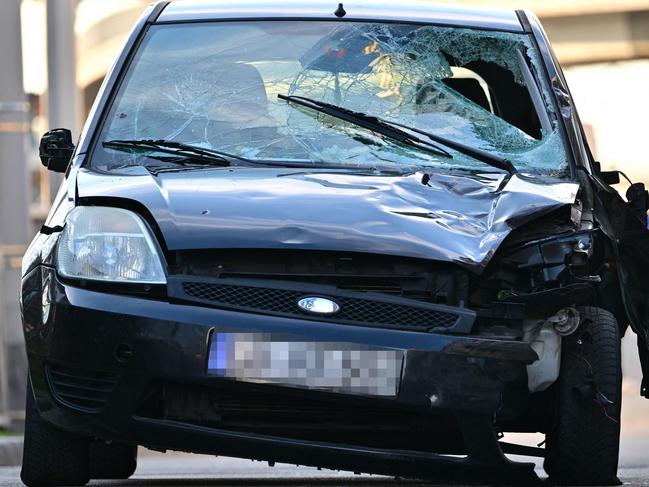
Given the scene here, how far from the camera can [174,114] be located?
19.0 feet

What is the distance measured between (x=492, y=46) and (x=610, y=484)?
2021mm

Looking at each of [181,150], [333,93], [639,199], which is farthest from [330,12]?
[639,199]

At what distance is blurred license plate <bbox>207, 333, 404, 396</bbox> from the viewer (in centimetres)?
449

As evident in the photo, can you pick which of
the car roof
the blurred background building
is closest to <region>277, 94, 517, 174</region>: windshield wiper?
the car roof

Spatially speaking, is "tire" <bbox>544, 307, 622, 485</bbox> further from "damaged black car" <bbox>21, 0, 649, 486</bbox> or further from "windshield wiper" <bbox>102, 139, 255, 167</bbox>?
"windshield wiper" <bbox>102, 139, 255, 167</bbox>

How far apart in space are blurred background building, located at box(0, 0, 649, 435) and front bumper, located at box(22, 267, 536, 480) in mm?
3023

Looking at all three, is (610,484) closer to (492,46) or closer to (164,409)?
(164,409)

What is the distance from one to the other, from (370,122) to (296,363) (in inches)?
57.1

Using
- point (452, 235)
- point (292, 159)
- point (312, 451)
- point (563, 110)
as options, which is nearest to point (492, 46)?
point (563, 110)

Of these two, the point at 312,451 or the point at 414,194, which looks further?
the point at 414,194

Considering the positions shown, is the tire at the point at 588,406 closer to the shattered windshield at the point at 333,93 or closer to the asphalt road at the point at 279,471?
the asphalt road at the point at 279,471

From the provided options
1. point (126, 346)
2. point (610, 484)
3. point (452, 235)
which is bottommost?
point (610, 484)

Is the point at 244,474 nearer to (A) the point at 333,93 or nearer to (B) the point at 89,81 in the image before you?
(A) the point at 333,93

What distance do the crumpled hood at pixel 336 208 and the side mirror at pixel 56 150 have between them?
2.26 feet
